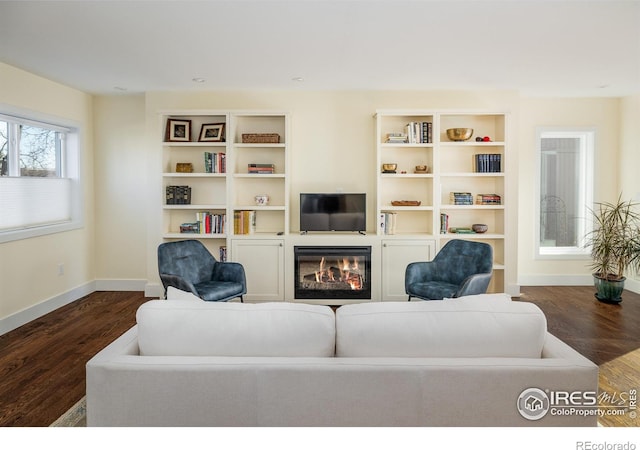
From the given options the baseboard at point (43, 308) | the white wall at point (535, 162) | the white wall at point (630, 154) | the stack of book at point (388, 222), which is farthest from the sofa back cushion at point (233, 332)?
the white wall at point (630, 154)

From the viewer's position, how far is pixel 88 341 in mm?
3779

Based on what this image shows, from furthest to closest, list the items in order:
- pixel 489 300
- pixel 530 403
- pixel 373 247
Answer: pixel 373 247 → pixel 489 300 → pixel 530 403

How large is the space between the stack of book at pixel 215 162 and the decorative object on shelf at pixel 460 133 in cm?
267

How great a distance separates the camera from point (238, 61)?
4.07 meters

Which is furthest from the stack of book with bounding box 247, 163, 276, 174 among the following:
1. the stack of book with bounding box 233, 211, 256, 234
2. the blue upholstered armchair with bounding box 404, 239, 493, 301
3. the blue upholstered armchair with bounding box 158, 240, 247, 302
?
the blue upholstered armchair with bounding box 404, 239, 493, 301

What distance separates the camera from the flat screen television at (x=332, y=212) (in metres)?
5.12

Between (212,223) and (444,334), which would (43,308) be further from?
(444,334)

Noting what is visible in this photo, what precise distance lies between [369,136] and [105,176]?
3370 millimetres

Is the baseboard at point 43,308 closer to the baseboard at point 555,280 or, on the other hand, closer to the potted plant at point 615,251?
the baseboard at point 555,280

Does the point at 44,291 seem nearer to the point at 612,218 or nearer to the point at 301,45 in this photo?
→ the point at 301,45

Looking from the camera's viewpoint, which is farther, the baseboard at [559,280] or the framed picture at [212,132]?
the baseboard at [559,280]

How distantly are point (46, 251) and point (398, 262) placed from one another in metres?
3.82

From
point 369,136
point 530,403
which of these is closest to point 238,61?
point 369,136

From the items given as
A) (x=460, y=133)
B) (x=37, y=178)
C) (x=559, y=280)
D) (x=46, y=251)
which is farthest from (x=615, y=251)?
(x=37, y=178)
